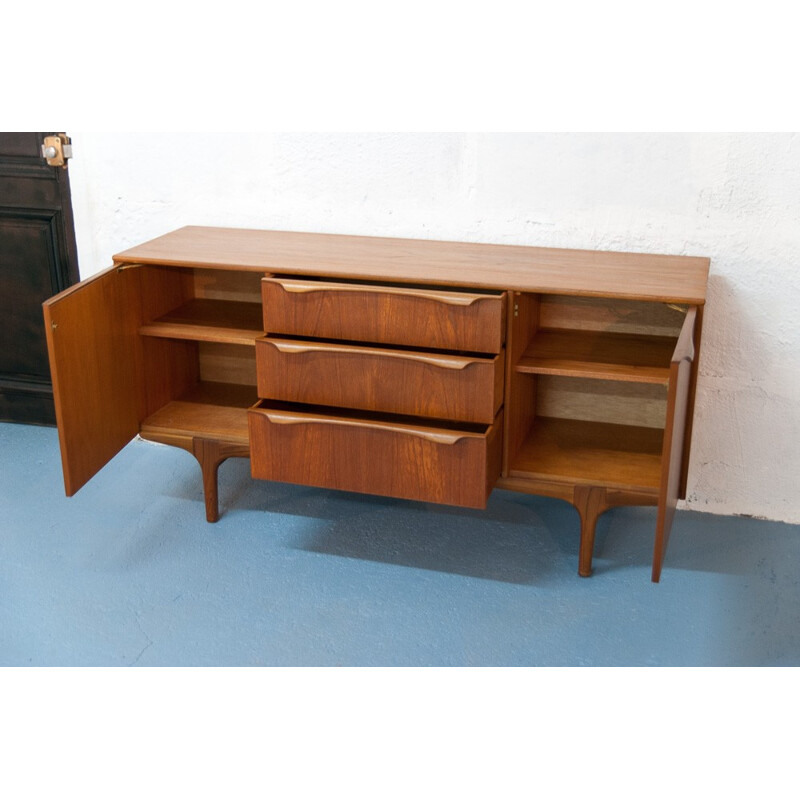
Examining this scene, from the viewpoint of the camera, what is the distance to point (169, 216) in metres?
2.98

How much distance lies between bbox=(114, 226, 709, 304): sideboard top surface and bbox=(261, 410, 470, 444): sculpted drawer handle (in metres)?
0.35

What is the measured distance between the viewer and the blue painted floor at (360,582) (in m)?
2.27

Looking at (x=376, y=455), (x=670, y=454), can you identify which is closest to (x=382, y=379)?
(x=376, y=455)

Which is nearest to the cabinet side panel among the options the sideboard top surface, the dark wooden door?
the sideboard top surface

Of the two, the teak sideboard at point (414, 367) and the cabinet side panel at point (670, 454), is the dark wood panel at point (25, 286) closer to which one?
the teak sideboard at point (414, 367)

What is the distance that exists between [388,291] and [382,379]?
0.69ft

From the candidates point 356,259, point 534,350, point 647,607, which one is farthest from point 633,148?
point 647,607

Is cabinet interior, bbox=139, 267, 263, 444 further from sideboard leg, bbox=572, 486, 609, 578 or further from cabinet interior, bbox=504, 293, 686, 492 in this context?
sideboard leg, bbox=572, 486, 609, 578

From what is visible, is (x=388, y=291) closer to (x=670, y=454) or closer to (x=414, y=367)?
(x=414, y=367)

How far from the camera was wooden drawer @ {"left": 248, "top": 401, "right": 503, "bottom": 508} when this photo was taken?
231 centimetres

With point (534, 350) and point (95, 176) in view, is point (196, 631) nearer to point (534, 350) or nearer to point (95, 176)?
point (534, 350)

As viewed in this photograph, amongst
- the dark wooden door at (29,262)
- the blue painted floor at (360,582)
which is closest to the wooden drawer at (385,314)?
the blue painted floor at (360,582)

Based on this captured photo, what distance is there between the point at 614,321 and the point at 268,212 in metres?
1.06

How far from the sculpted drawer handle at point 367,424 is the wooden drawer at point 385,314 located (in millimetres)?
199
